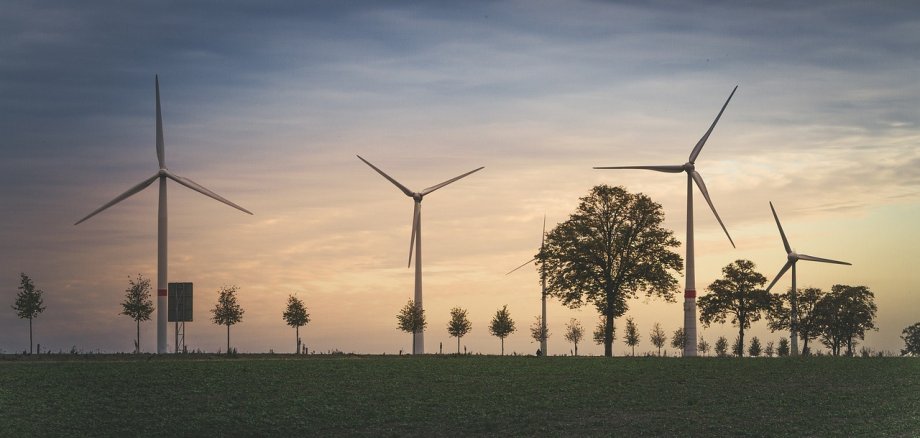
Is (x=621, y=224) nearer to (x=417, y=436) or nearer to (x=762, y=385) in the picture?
(x=762, y=385)

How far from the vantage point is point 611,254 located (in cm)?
9775

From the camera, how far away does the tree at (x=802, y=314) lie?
132m

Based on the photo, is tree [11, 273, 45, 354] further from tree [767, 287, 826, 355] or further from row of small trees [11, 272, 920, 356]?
tree [767, 287, 826, 355]

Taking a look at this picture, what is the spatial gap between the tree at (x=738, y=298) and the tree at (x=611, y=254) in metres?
34.5

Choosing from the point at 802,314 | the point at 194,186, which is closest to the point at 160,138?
the point at 194,186

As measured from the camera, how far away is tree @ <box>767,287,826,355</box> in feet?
431

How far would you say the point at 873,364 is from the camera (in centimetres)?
7012

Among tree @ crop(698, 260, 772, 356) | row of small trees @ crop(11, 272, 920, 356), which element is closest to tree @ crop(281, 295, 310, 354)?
row of small trees @ crop(11, 272, 920, 356)

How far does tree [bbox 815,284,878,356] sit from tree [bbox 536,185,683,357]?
48193mm

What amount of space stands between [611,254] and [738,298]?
38685 mm

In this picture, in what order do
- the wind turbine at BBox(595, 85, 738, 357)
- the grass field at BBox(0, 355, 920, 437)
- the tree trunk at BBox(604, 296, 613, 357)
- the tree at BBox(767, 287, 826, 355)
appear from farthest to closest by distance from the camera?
1. the tree at BBox(767, 287, 826, 355)
2. the tree trunk at BBox(604, 296, 613, 357)
3. the wind turbine at BBox(595, 85, 738, 357)
4. the grass field at BBox(0, 355, 920, 437)

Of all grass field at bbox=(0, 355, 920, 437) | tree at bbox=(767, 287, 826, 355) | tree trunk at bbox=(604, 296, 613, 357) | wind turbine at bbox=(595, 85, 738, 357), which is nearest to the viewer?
grass field at bbox=(0, 355, 920, 437)

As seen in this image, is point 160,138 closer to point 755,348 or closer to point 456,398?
point 456,398

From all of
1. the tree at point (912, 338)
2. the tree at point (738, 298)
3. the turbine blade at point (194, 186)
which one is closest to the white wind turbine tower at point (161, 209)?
the turbine blade at point (194, 186)
